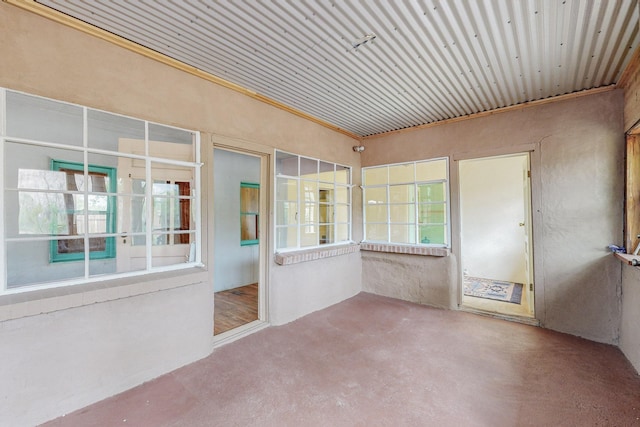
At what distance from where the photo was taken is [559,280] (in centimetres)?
339

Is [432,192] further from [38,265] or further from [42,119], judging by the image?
[38,265]

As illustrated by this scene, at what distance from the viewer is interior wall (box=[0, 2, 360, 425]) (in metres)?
1.84

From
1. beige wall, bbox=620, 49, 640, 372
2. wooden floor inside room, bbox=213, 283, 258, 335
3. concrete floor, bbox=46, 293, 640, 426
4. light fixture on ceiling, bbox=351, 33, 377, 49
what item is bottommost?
concrete floor, bbox=46, 293, 640, 426

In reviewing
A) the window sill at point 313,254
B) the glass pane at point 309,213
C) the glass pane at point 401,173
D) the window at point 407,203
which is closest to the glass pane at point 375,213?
the window at point 407,203

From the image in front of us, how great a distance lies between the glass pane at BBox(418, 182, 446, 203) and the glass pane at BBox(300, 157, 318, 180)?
179cm

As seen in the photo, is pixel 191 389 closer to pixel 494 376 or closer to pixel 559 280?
pixel 494 376

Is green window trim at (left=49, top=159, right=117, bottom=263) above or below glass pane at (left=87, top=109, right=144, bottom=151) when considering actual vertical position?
below

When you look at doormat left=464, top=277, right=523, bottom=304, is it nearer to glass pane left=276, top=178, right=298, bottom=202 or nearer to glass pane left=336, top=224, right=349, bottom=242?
glass pane left=336, top=224, right=349, bottom=242

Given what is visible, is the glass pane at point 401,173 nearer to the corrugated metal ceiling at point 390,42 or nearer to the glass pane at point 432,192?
the glass pane at point 432,192

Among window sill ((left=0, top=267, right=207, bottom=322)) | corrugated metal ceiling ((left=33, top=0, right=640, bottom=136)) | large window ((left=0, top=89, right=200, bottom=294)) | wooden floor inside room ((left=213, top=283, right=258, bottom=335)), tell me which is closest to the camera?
window sill ((left=0, top=267, right=207, bottom=322))

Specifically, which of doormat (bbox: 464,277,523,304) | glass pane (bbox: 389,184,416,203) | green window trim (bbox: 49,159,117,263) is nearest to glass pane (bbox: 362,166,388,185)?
glass pane (bbox: 389,184,416,203)

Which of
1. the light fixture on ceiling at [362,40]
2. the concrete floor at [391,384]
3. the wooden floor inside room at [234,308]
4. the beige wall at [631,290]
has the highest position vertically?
the light fixture on ceiling at [362,40]

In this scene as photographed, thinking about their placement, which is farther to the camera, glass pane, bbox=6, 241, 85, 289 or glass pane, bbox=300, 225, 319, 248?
glass pane, bbox=300, 225, 319, 248

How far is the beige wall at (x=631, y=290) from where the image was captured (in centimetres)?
256
